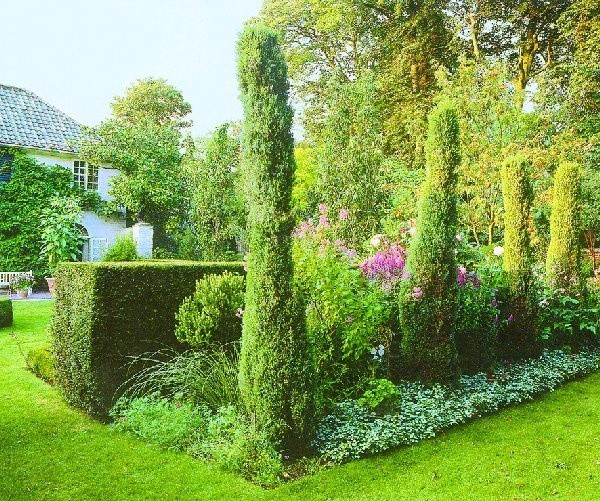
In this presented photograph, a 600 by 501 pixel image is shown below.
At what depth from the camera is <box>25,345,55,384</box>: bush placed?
7328 millimetres

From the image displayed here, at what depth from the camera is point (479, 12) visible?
19.1 metres

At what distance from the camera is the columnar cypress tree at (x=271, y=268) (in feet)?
15.2

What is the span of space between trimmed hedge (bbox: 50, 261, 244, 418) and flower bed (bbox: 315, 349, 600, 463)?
2426 mm

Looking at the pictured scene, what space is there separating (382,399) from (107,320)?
10.5 feet

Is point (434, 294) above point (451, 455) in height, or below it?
above

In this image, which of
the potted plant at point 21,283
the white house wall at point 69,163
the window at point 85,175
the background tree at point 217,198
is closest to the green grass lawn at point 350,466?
the potted plant at point 21,283

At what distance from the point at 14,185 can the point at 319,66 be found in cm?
1380

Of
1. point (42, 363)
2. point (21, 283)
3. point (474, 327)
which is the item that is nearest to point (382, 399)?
point (474, 327)

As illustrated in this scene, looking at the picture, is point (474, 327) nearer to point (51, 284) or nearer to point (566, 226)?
point (566, 226)

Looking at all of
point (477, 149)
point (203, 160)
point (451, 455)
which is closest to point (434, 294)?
point (451, 455)

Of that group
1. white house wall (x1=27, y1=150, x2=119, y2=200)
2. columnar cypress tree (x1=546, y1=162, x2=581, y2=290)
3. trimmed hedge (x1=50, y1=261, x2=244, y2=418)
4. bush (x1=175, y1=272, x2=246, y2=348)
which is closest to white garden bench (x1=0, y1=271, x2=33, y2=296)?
white house wall (x1=27, y1=150, x2=119, y2=200)

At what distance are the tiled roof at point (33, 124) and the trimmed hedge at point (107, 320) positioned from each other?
15455mm

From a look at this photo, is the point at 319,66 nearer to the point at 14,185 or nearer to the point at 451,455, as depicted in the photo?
the point at 14,185

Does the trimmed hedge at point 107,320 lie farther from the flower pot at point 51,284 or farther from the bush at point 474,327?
the bush at point 474,327
